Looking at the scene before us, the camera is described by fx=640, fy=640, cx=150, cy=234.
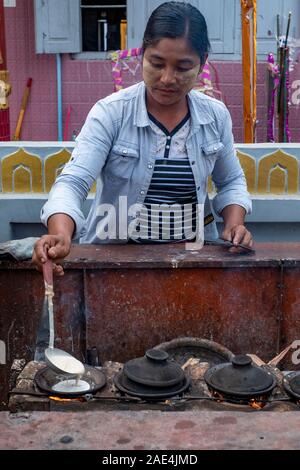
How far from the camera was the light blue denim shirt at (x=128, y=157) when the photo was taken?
265 cm

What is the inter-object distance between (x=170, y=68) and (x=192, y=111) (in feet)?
1.18

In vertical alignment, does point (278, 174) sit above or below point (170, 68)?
below

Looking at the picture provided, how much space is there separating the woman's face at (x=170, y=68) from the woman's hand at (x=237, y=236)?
69 cm

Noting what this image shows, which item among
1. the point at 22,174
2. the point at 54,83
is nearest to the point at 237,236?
the point at 22,174

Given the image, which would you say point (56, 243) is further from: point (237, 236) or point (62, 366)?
point (237, 236)

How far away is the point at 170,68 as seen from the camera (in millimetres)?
2592

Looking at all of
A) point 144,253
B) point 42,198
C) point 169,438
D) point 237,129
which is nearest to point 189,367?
point 144,253

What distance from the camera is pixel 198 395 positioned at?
2.19 metres

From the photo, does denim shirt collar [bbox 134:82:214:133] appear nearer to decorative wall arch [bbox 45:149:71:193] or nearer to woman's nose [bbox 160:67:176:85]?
woman's nose [bbox 160:67:176:85]

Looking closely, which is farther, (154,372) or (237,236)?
(237,236)

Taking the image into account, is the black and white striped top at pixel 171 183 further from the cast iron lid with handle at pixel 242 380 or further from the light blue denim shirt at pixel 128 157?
the cast iron lid with handle at pixel 242 380

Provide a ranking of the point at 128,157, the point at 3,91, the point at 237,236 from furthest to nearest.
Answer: the point at 3,91 < the point at 237,236 < the point at 128,157

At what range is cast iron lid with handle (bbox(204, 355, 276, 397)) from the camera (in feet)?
6.84

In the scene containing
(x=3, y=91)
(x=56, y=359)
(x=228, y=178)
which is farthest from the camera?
(x=3, y=91)
